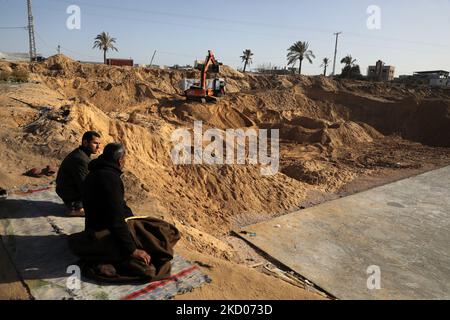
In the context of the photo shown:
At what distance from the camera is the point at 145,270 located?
3299 millimetres

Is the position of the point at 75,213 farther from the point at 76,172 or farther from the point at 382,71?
the point at 382,71

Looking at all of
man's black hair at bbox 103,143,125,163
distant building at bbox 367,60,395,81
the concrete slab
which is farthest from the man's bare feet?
distant building at bbox 367,60,395,81

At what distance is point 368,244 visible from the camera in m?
7.29

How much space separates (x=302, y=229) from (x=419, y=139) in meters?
15.7

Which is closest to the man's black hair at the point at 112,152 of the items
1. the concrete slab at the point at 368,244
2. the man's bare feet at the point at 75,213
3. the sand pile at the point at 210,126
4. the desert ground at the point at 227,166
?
the desert ground at the point at 227,166

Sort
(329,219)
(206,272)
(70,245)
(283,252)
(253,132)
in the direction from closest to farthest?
1. (70,245)
2. (206,272)
3. (283,252)
4. (329,219)
5. (253,132)

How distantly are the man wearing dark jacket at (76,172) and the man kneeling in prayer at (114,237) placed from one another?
1150 millimetres

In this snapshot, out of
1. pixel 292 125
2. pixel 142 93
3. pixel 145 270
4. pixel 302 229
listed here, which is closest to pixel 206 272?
pixel 145 270

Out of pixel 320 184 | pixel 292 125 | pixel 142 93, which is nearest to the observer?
pixel 320 184

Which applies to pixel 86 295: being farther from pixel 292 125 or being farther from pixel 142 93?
pixel 142 93

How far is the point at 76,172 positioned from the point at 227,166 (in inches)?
228

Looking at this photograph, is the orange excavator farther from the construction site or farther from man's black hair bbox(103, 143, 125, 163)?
man's black hair bbox(103, 143, 125, 163)

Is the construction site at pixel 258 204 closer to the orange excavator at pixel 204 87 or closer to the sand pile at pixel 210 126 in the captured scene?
the sand pile at pixel 210 126

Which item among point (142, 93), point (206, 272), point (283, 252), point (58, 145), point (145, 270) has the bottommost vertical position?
point (283, 252)
